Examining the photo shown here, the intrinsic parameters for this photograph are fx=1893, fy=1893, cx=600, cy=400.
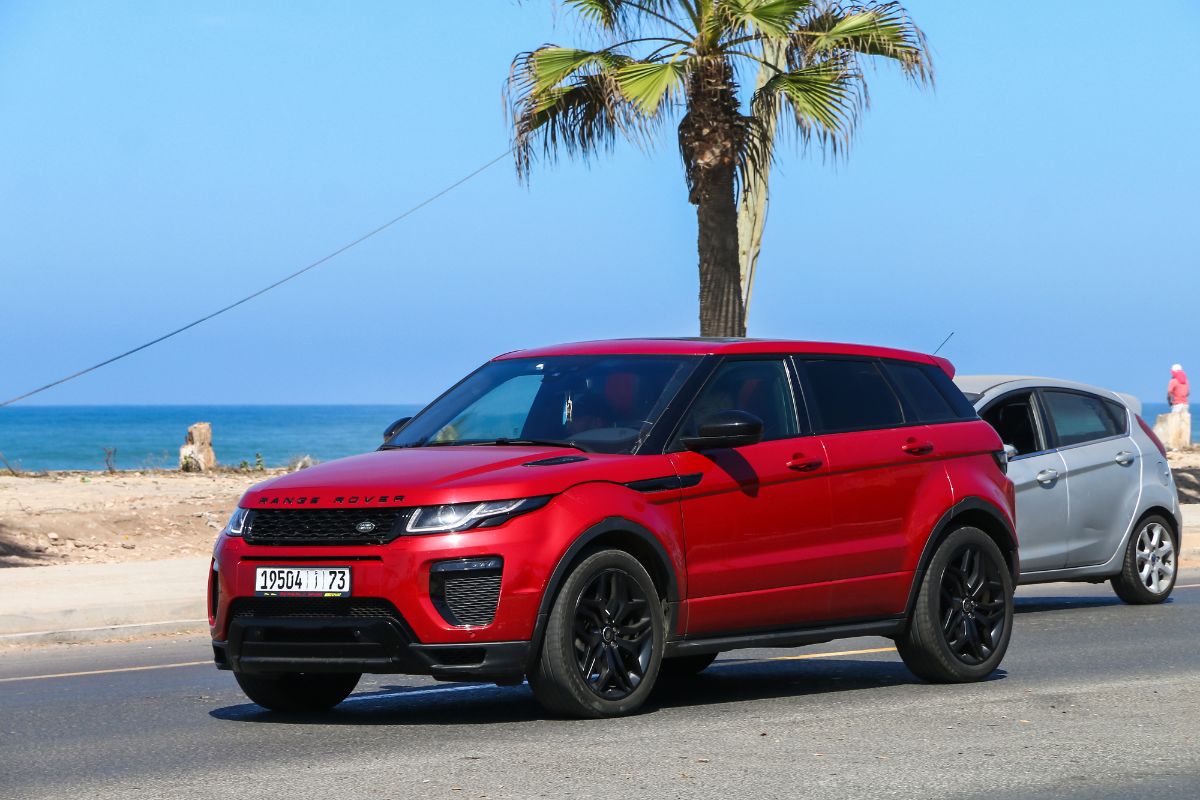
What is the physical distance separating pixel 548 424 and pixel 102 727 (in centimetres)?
251

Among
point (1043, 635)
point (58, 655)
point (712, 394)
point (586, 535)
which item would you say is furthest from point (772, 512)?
point (58, 655)

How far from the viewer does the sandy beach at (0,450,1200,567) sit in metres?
19.9

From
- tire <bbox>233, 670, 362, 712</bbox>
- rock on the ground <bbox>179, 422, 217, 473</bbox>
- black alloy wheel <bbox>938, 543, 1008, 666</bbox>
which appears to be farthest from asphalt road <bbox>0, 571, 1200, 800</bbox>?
rock on the ground <bbox>179, 422, 217, 473</bbox>

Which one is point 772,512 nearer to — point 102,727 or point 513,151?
point 102,727

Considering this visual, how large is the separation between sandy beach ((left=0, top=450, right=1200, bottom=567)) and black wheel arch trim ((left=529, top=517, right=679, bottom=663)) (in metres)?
11.6

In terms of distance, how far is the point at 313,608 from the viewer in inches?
320

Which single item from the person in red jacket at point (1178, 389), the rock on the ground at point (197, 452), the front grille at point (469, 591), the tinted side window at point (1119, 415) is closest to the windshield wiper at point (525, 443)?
the front grille at point (469, 591)

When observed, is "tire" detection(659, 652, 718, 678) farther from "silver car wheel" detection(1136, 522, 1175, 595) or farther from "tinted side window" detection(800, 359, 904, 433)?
"silver car wheel" detection(1136, 522, 1175, 595)

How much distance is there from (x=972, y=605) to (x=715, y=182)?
11.1 metres

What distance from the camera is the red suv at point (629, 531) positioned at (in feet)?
26.3

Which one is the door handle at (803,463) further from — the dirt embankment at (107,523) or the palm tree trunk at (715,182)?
the dirt embankment at (107,523)

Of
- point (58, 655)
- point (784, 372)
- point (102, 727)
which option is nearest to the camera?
point (102, 727)

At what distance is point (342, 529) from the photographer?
8.09 meters

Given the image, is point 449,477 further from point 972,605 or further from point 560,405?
point 972,605
